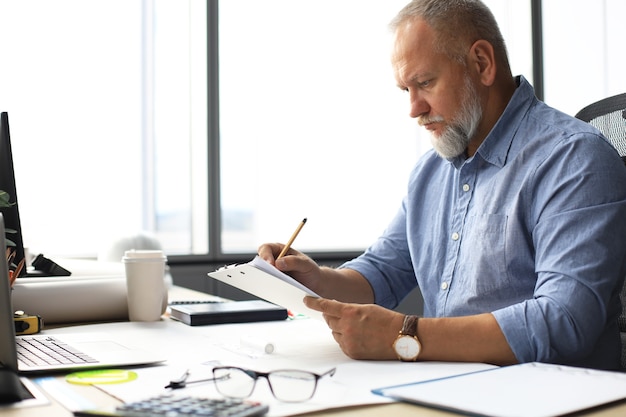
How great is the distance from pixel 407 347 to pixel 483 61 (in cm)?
77

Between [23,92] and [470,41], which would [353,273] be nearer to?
[470,41]

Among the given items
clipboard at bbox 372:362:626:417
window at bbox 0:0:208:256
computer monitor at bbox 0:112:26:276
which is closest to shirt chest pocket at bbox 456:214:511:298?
clipboard at bbox 372:362:626:417

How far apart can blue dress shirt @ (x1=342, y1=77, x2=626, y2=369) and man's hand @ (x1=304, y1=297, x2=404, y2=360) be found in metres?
0.20

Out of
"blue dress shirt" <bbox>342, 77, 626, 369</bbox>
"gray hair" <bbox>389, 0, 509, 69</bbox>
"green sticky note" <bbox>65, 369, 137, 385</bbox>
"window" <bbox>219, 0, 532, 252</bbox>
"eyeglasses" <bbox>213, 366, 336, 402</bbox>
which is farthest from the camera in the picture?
"window" <bbox>219, 0, 532, 252</bbox>

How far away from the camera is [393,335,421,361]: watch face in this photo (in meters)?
1.20

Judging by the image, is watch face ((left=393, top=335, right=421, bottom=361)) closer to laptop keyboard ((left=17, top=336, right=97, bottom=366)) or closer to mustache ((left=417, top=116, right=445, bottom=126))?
laptop keyboard ((left=17, top=336, right=97, bottom=366))

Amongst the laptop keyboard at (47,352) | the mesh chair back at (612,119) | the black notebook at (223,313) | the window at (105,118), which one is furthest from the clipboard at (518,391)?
the window at (105,118)

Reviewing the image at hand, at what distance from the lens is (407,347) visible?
1.21 metres

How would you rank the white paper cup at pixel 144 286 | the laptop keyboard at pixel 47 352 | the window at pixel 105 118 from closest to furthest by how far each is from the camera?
1. the laptop keyboard at pixel 47 352
2. the white paper cup at pixel 144 286
3. the window at pixel 105 118

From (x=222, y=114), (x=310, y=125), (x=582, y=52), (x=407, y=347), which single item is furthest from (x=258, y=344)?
(x=582, y=52)

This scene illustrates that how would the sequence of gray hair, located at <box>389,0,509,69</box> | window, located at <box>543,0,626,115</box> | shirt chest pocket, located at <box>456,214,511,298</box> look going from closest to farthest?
shirt chest pocket, located at <box>456,214,511,298</box>
gray hair, located at <box>389,0,509,69</box>
window, located at <box>543,0,626,115</box>

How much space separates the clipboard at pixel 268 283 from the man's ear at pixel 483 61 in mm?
668

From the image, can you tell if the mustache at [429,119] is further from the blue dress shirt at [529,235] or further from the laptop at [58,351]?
the laptop at [58,351]

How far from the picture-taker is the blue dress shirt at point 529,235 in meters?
1.27
